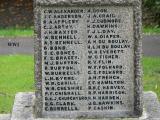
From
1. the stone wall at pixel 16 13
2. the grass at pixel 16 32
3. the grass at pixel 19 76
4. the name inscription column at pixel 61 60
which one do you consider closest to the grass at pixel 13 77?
the grass at pixel 19 76

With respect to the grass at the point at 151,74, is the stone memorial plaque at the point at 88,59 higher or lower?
higher

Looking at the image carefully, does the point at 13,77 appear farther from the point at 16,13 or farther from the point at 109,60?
the point at 16,13

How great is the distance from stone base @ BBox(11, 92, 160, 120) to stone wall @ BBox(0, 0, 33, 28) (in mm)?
8057

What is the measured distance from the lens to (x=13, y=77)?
30.7 feet

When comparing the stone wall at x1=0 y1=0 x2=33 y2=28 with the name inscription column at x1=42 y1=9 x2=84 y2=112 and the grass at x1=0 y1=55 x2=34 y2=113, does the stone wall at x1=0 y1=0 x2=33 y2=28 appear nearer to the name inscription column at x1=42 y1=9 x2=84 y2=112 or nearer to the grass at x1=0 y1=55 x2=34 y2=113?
the grass at x1=0 y1=55 x2=34 y2=113

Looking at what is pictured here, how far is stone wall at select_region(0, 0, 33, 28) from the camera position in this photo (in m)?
14.5

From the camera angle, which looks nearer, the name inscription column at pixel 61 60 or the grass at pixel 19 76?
the name inscription column at pixel 61 60

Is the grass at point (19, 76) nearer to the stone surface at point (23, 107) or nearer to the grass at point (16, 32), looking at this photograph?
the stone surface at point (23, 107)

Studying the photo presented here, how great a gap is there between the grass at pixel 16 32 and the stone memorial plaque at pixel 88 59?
7.04 meters

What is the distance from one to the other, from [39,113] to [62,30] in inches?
32.0

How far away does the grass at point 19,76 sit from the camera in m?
8.38

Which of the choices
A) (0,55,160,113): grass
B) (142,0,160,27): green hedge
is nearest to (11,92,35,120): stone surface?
(0,55,160,113): grass

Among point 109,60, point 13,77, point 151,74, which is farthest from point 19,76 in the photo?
point 109,60

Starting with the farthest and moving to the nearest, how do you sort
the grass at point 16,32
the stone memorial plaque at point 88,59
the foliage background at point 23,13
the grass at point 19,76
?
the foliage background at point 23,13 < the grass at point 16,32 < the grass at point 19,76 < the stone memorial plaque at point 88,59
